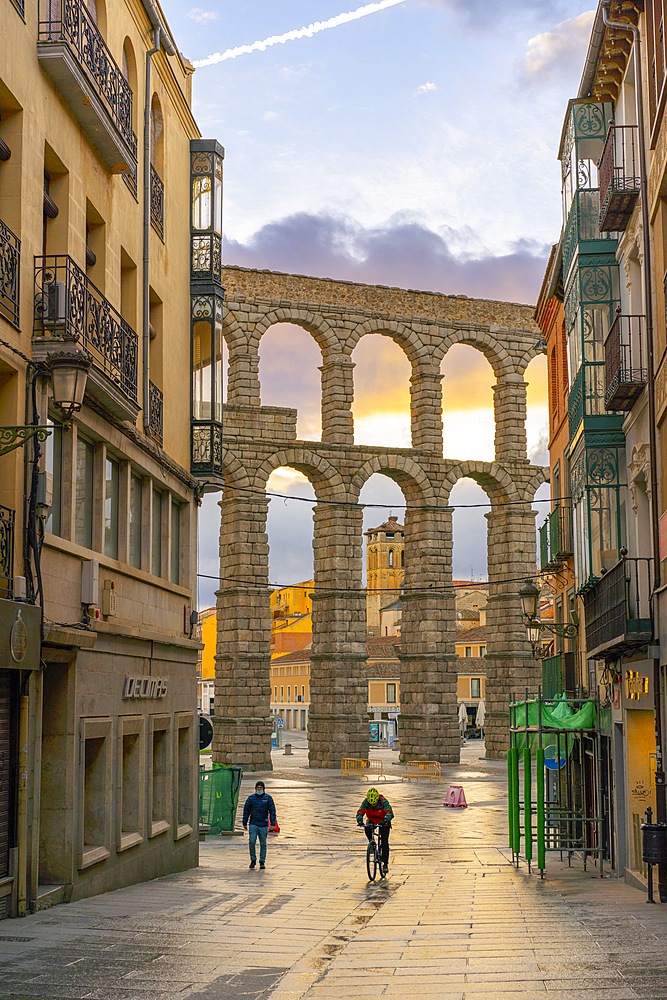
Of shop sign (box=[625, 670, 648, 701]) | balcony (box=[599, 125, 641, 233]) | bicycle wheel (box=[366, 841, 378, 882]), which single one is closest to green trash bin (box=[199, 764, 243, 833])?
bicycle wheel (box=[366, 841, 378, 882])

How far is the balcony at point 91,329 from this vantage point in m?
14.0

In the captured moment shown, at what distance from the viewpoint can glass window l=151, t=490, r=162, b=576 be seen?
20.7 metres

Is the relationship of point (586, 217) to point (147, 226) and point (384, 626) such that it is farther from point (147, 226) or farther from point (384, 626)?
point (384, 626)

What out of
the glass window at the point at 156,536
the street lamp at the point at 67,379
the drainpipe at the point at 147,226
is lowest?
the glass window at the point at 156,536

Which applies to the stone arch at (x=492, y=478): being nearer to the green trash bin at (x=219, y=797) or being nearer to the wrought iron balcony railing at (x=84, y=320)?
the green trash bin at (x=219, y=797)

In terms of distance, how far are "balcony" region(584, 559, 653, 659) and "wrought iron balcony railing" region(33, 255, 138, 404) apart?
7.35 metres

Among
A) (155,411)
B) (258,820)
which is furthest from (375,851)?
(155,411)

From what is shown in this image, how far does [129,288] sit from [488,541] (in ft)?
129

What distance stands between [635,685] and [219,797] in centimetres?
1212

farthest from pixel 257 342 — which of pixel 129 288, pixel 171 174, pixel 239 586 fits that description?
pixel 129 288

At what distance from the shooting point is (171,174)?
22.4 metres

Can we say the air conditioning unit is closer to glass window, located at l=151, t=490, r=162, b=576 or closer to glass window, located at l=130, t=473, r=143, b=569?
glass window, located at l=130, t=473, r=143, b=569

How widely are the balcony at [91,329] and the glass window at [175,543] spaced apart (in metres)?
4.25

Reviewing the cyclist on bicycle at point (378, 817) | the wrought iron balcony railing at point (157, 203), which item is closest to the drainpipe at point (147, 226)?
the wrought iron balcony railing at point (157, 203)
